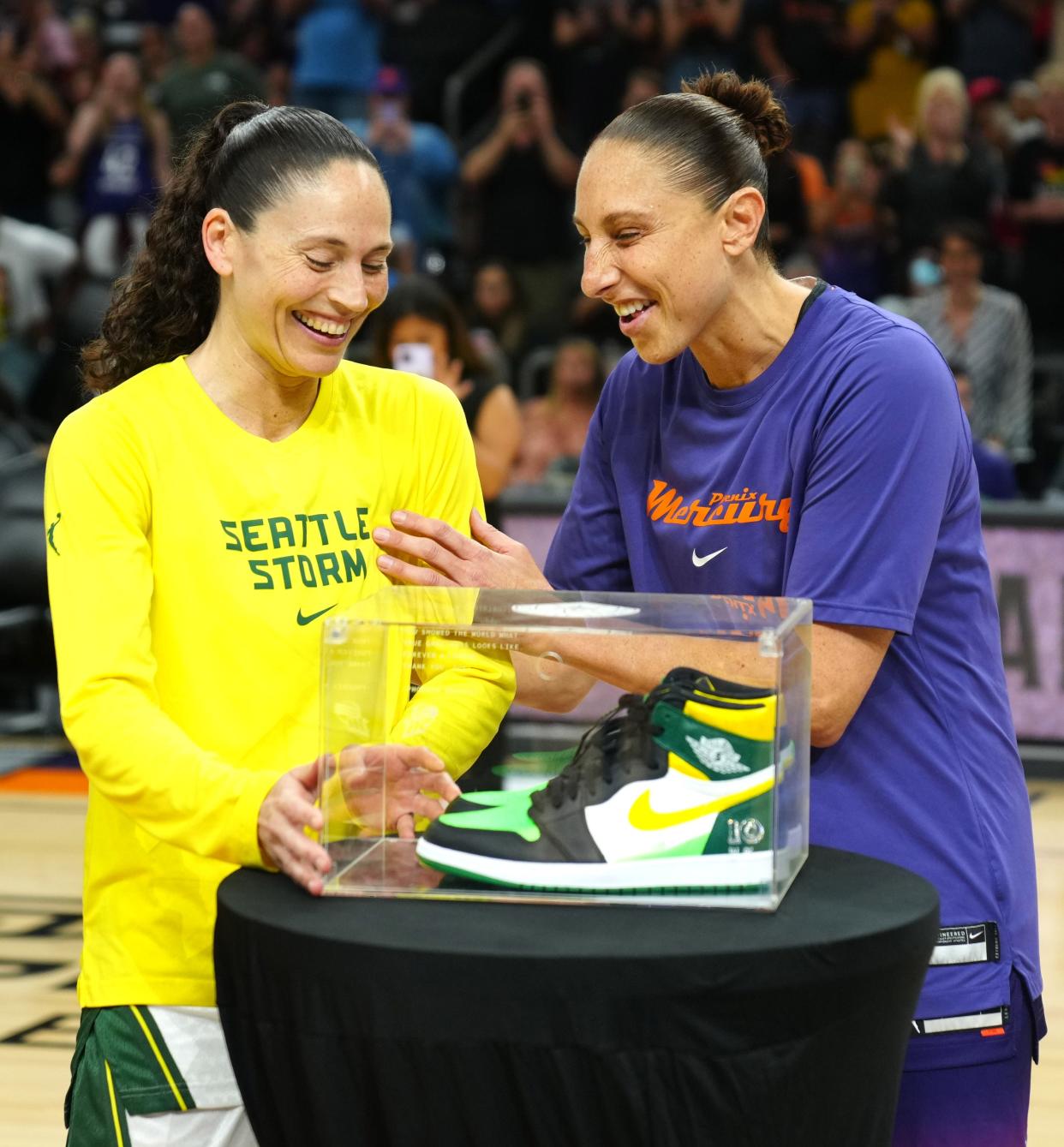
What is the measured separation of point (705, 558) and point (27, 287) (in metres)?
8.13

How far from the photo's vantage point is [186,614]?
1909 millimetres

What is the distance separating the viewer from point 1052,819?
5.79 m

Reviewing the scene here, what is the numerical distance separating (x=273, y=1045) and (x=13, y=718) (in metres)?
5.96

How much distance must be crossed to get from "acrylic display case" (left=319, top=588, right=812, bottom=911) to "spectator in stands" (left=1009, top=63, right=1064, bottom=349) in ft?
23.1

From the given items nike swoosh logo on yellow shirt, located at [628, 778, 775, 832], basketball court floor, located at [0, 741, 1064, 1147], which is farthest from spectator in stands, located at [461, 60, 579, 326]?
nike swoosh logo on yellow shirt, located at [628, 778, 775, 832]

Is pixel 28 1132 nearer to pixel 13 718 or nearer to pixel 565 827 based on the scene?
pixel 565 827

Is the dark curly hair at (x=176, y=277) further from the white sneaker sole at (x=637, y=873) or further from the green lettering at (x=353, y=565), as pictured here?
the white sneaker sole at (x=637, y=873)

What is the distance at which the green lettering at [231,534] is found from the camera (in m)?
1.93

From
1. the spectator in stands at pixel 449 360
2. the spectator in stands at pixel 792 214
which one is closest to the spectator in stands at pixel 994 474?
the spectator in stands at pixel 792 214

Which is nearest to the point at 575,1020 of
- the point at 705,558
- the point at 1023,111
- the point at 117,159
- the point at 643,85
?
the point at 705,558

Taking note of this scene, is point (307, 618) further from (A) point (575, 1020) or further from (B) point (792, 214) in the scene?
(B) point (792, 214)

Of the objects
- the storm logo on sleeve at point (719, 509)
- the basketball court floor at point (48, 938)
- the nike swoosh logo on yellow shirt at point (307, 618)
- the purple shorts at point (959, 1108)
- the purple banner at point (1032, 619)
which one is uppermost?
the storm logo on sleeve at point (719, 509)

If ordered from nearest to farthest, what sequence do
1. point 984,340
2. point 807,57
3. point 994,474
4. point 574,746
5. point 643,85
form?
point 574,746
point 994,474
point 984,340
point 643,85
point 807,57

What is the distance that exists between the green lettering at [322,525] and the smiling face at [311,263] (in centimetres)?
15
